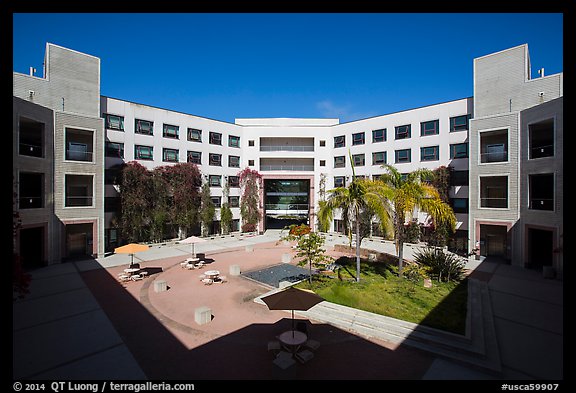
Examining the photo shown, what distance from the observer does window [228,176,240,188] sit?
41.3m

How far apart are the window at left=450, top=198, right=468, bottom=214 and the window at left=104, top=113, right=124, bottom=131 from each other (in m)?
39.6

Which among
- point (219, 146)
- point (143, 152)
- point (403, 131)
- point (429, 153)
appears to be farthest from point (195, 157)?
point (429, 153)

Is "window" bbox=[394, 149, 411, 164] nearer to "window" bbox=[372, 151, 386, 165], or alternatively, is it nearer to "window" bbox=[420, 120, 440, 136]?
"window" bbox=[372, 151, 386, 165]

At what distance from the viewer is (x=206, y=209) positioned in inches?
1448

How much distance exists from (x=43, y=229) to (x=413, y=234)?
121ft

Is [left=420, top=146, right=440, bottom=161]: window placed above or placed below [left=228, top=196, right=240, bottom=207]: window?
above

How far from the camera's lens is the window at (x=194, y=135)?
122 feet

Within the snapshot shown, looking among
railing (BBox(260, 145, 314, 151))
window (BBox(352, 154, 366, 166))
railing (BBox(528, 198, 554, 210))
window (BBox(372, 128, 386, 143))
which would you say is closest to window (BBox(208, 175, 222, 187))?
railing (BBox(260, 145, 314, 151))

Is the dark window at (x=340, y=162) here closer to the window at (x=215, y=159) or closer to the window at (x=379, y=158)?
the window at (x=379, y=158)

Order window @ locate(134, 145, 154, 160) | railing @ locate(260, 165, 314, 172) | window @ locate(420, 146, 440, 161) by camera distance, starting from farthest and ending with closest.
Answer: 1. railing @ locate(260, 165, 314, 172)
2. window @ locate(420, 146, 440, 161)
3. window @ locate(134, 145, 154, 160)

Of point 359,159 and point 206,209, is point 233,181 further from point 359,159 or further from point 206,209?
point 359,159

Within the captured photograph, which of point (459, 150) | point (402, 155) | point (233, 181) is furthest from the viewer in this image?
point (233, 181)

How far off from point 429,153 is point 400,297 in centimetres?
2509

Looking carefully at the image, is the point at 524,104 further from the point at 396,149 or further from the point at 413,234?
the point at 413,234
